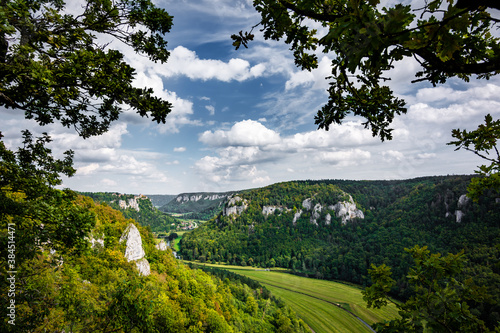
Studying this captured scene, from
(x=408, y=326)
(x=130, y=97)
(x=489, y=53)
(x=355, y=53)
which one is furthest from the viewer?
(x=130, y=97)

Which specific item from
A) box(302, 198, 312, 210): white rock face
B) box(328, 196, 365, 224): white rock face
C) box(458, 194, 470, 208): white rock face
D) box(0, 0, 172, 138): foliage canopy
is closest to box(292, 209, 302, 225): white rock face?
box(302, 198, 312, 210): white rock face

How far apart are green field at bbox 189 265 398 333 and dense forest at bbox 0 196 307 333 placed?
32.0ft

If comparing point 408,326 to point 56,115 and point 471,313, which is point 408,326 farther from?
point 56,115

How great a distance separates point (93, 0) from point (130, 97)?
203 centimetres

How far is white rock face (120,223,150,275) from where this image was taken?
3650 cm

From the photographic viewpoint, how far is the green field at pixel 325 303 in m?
54.0

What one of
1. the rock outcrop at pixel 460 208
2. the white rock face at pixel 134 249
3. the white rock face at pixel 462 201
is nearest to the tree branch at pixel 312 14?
the white rock face at pixel 134 249

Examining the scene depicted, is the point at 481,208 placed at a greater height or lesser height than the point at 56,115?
lesser

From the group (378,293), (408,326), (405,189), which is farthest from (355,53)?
(405,189)

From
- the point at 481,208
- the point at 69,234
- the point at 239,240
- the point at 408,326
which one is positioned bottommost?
the point at 239,240

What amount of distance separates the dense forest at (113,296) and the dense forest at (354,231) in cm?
5168

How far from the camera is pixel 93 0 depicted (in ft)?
14.1

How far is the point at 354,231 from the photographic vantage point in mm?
138125

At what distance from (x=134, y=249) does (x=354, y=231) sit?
138162 mm
